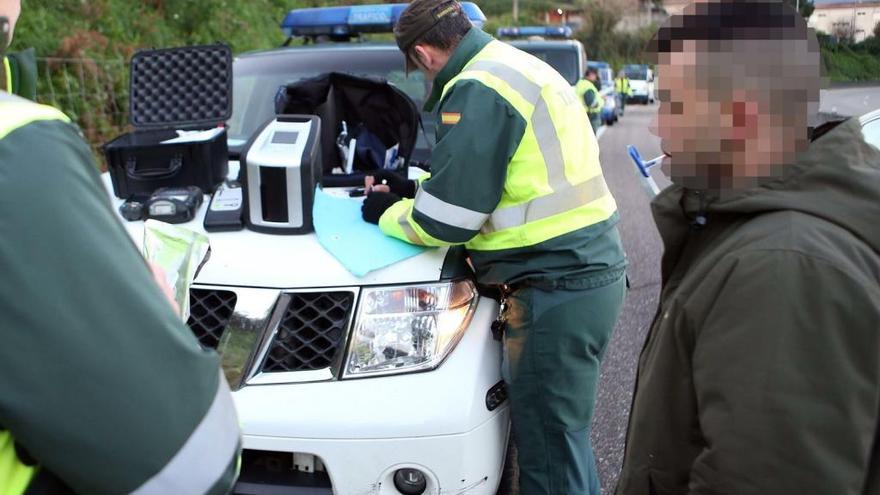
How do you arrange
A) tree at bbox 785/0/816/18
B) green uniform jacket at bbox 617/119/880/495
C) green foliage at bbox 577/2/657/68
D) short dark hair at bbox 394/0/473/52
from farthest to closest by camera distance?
green foliage at bbox 577/2/657/68
short dark hair at bbox 394/0/473/52
tree at bbox 785/0/816/18
green uniform jacket at bbox 617/119/880/495

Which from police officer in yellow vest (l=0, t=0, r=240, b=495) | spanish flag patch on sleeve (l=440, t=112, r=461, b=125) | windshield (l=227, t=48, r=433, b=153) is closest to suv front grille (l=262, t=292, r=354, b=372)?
spanish flag patch on sleeve (l=440, t=112, r=461, b=125)

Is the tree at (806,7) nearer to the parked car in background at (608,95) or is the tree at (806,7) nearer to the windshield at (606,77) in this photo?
the parked car in background at (608,95)

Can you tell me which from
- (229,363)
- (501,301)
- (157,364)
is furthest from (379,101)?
(157,364)

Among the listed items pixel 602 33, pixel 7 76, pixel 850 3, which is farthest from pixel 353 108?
pixel 602 33

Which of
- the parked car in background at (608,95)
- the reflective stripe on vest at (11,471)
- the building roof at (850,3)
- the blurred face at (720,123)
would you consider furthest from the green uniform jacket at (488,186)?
the parked car in background at (608,95)

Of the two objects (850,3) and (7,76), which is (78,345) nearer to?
(7,76)

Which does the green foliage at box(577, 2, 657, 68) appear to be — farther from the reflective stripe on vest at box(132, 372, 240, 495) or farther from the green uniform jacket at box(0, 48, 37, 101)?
the reflective stripe on vest at box(132, 372, 240, 495)

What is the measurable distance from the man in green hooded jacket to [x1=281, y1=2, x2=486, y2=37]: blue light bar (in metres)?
4.11

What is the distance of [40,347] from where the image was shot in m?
0.88

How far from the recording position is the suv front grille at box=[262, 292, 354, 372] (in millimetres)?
2346

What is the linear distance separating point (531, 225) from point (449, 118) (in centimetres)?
42

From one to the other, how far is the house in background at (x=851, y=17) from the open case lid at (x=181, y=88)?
9.02 feet

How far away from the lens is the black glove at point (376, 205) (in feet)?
9.02

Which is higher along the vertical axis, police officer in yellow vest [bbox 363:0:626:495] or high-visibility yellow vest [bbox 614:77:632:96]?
police officer in yellow vest [bbox 363:0:626:495]
